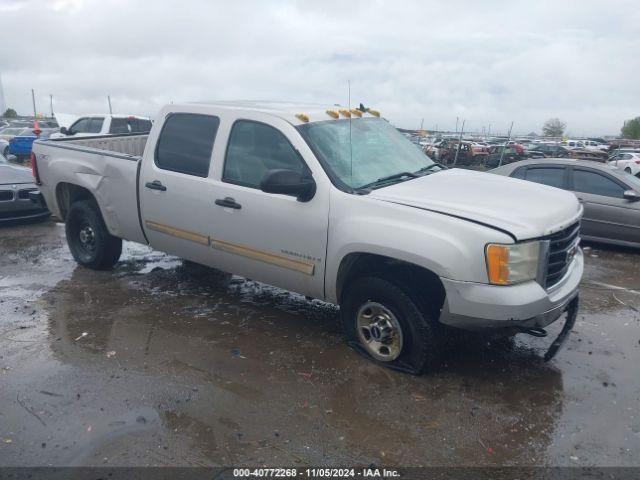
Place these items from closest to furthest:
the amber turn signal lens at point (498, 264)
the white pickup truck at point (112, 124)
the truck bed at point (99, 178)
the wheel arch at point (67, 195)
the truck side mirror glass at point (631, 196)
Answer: the amber turn signal lens at point (498, 264)
the truck bed at point (99, 178)
the wheel arch at point (67, 195)
the truck side mirror glass at point (631, 196)
the white pickup truck at point (112, 124)

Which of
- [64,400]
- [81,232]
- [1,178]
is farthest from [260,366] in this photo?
[1,178]

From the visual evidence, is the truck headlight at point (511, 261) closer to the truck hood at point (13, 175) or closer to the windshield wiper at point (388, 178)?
the windshield wiper at point (388, 178)

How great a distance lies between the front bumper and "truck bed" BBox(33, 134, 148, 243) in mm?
3488

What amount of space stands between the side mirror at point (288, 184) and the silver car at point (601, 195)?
5.85 meters

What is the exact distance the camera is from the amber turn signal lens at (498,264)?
3512 millimetres

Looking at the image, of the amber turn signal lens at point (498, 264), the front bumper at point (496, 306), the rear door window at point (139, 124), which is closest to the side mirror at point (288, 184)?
the front bumper at point (496, 306)

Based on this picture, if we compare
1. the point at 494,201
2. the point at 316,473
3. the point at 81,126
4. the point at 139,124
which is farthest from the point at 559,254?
the point at 81,126

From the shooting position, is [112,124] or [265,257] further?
[112,124]

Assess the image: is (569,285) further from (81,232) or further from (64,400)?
(81,232)

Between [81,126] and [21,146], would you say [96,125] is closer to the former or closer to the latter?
[81,126]

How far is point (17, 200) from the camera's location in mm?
9023

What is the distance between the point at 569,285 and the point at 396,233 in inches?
54.9

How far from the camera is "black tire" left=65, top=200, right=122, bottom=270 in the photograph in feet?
20.9

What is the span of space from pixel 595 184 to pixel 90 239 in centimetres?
732
